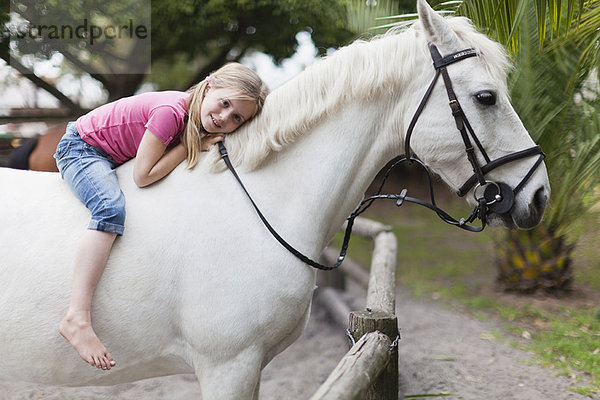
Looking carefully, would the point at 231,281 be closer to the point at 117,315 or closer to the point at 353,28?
the point at 117,315

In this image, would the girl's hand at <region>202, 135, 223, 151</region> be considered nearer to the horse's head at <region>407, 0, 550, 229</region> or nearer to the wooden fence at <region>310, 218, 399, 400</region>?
the horse's head at <region>407, 0, 550, 229</region>

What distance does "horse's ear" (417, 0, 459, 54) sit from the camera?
5.51ft

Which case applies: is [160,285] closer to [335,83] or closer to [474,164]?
[335,83]

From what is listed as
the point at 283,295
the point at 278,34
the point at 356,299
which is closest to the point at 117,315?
the point at 283,295

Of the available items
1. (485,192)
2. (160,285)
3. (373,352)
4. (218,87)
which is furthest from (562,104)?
(160,285)

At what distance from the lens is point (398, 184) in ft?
46.9

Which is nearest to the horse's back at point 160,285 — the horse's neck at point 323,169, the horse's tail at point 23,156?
the horse's neck at point 323,169

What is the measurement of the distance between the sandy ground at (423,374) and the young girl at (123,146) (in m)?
2.11

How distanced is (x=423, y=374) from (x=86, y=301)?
9.24ft

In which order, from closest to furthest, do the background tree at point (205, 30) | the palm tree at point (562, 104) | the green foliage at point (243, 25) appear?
1. the palm tree at point (562, 104)
2. the background tree at point (205, 30)
3. the green foliage at point (243, 25)

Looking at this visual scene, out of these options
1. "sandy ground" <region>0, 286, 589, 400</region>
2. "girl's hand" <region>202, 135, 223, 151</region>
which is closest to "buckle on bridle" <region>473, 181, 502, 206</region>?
"girl's hand" <region>202, 135, 223, 151</region>

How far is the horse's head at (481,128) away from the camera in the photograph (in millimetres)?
1662

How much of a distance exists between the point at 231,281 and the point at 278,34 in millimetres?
6445

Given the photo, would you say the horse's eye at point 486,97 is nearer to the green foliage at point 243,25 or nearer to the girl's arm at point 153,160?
the girl's arm at point 153,160
